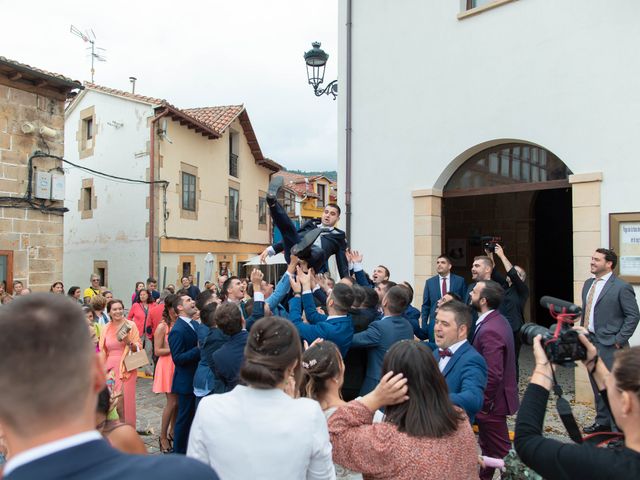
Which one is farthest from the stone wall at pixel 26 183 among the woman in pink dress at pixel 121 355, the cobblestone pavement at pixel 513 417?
the woman in pink dress at pixel 121 355

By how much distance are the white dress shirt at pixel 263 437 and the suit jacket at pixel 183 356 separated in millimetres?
2887

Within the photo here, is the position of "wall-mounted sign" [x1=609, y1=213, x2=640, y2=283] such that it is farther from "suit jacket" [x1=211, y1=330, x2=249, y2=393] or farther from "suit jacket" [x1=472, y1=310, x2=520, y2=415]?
"suit jacket" [x1=211, y1=330, x2=249, y2=393]

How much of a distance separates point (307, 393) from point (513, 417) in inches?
173

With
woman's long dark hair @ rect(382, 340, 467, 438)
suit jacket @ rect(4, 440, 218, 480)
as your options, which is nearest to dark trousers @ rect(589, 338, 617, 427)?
woman's long dark hair @ rect(382, 340, 467, 438)

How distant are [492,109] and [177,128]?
1343cm

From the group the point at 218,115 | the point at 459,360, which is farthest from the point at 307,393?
the point at 218,115

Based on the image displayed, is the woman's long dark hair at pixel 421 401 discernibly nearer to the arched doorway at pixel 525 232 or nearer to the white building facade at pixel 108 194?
the arched doorway at pixel 525 232

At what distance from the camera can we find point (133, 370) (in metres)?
5.54

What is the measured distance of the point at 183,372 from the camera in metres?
4.89

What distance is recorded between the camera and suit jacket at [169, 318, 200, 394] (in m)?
4.83

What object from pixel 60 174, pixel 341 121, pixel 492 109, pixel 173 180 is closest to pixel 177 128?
pixel 173 180

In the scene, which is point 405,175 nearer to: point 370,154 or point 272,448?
point 370,154

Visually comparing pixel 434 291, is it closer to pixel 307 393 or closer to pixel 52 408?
pixel 307 393

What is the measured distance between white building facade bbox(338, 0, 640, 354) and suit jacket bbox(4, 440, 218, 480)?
6.77 m
